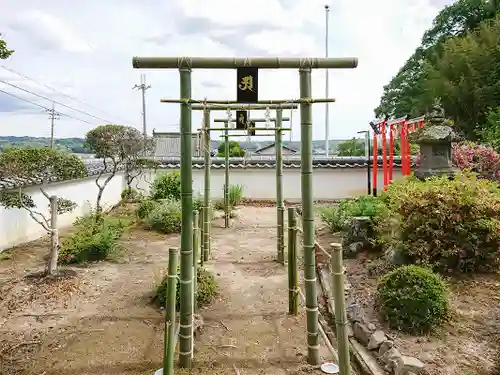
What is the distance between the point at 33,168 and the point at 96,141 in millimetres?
2444

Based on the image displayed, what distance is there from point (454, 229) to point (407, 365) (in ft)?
8.11

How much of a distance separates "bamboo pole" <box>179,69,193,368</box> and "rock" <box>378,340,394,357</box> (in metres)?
1.63

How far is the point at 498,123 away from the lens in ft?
43.3

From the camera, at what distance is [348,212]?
8.15 meters

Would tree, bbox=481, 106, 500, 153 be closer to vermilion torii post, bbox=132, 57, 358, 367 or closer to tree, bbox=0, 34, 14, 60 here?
vermilion torii post, bbox=132, 57, 358, 367

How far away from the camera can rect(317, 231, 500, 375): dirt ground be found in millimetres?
3418

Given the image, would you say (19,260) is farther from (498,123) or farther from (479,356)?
(498,123)

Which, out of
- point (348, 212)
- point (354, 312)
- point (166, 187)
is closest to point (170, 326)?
point (354, 312)

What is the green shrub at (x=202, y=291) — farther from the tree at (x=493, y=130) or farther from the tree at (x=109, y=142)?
the tree at (x=493, y=130)

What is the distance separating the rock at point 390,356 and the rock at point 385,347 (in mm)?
37

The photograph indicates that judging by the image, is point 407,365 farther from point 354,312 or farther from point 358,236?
point 358,236

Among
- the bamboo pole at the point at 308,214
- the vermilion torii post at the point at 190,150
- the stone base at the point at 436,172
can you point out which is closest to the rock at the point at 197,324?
the vermilion torii post at the point at 190,150

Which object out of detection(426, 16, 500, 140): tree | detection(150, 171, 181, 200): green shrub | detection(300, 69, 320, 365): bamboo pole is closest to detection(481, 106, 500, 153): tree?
detection(426, 16, 500, 140): tree

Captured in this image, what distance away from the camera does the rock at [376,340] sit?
147 inches
